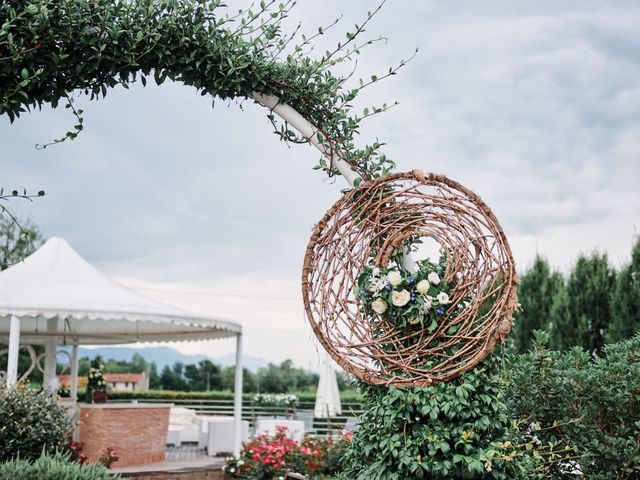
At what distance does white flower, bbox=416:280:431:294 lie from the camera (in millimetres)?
3785

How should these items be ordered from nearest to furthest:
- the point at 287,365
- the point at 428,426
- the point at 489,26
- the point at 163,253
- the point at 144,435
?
the point at 428,426 < the point at 489,26 < the point at 144,435 < the point at 163,253 < the point at 287,365

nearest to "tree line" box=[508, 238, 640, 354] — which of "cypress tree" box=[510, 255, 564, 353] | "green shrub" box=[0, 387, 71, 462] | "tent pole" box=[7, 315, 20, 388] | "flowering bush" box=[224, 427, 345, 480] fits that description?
"cypress tree" box=[510, 255, 564, 353]

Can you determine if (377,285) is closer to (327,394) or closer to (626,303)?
(626,303)

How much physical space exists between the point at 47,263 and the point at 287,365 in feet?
72.3

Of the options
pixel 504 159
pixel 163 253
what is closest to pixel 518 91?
pixel 504 159

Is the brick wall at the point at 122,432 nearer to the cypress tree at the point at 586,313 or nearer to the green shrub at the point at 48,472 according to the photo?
the green shrub at the point at 48,472

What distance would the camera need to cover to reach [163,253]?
2061 centimetres

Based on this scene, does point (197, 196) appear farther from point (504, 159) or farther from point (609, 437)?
point (609, 437)

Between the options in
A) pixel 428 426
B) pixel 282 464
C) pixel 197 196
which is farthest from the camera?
pixel 197 196

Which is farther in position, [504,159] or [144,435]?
[144,435]

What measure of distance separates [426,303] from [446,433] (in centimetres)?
69

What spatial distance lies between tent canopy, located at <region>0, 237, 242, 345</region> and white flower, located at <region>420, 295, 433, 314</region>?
→ 6.29 m

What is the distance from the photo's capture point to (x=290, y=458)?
8266 millimetres

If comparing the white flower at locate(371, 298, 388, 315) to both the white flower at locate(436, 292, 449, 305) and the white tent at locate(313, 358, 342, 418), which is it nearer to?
the white flower at locate(436, 292, 449, 305)
